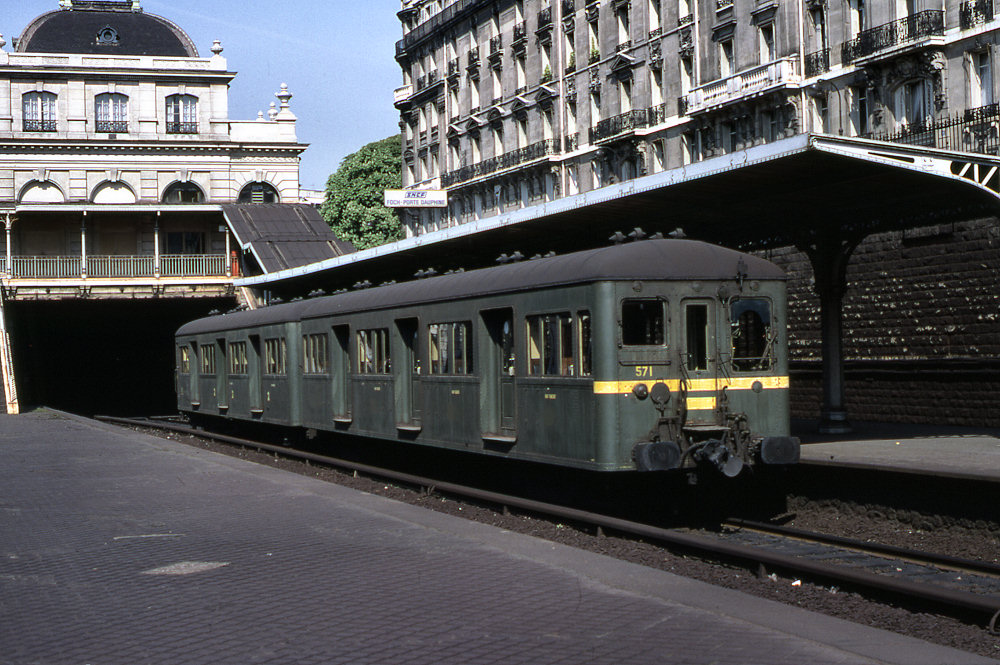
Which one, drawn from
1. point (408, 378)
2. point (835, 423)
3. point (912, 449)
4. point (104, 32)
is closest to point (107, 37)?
point (104, 32)

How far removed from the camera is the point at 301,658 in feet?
23.4

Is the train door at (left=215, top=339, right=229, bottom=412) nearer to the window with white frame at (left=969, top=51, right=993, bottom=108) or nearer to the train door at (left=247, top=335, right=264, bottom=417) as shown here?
the train door at (left=247, top=335, right=264, bottom=417)

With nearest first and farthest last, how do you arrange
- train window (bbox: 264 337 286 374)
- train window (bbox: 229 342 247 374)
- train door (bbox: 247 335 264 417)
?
1. train window (bbox: 264 337 286 374)
2. train door (bbox: 247 335 264 417)
3. train window (bbox: 229 342 247 374)

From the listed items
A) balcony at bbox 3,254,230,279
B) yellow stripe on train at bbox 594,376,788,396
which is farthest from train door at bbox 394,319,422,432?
balcony at bbox 3,254,230,279

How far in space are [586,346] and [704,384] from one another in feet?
4.15

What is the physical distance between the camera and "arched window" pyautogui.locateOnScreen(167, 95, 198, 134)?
68.7 metres

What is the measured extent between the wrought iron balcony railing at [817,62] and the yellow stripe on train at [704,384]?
23.9 metres

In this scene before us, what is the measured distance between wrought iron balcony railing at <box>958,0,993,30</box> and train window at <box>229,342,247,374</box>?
18108 mm

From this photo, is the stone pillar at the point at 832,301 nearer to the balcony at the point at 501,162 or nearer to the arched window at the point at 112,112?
the balcony at the point at 501,162

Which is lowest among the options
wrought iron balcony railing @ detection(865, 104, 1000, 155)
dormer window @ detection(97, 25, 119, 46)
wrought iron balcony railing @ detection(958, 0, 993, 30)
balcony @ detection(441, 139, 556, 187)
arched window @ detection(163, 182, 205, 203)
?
wrought iron balcony railing @ detection(865, 104, 1000, 155)

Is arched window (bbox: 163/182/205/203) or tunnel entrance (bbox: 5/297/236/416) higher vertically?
arched window (bbox: 163/182/205/203)

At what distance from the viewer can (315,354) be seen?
22.1 metres

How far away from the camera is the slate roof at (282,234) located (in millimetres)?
49031

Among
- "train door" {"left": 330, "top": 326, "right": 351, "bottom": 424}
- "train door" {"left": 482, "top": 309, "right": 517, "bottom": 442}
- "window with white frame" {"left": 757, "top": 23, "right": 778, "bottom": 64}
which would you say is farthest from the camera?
"window with white frame" {"left": 757, "top": 23, "right": 778, "bottom": 64}
